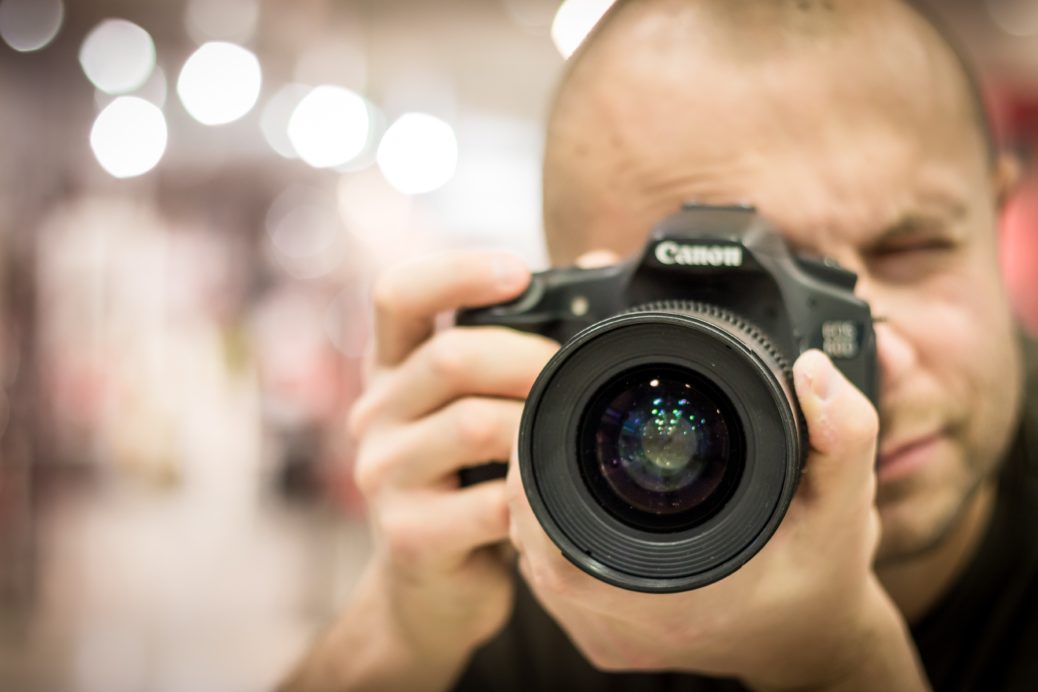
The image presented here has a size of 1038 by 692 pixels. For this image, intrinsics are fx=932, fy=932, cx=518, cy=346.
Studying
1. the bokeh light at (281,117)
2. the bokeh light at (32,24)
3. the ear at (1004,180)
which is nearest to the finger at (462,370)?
the ear at (1004,180)

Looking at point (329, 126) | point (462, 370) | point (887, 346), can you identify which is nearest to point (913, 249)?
point (887, 346)

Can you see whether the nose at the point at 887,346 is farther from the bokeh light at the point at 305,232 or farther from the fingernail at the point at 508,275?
the bokeh light at the point at 305,232

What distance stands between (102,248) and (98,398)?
58cm

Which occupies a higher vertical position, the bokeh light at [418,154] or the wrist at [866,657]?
the bokeh light at [418,154]

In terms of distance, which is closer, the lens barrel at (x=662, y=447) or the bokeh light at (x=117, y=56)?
the lens barrel at (x=662, y=447)

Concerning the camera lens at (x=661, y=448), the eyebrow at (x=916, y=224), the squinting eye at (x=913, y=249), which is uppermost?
the eyebrow at (x=916, y=224)

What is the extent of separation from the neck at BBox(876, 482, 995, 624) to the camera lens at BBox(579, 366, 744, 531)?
14.3 inches

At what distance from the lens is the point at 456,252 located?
71 cm

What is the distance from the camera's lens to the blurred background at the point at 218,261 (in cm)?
209

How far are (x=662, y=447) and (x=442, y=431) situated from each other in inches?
8.2

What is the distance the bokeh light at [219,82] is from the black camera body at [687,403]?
7.73ft

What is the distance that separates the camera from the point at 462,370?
0.69m

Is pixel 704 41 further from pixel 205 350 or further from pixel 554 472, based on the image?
pixel 205 350

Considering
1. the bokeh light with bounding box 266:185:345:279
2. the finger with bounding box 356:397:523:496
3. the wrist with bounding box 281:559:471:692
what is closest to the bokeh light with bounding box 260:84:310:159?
the bokeh light with bounding box 266:185:345:279
